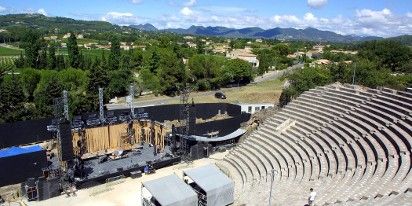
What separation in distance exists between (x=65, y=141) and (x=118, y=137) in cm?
761

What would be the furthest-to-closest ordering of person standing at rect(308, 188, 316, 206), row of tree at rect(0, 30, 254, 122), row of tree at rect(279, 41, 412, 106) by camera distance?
row of tree at rect(279, 41, 412, 106) → row of tree at rect(0, 30, 254, 122) → person standing at rect(308, 188, 316, 206)

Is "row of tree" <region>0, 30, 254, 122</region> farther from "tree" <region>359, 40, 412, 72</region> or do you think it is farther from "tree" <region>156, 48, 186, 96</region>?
"tree" <region>359, 40, 412, 72</region>

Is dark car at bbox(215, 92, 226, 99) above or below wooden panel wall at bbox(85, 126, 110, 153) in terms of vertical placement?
above

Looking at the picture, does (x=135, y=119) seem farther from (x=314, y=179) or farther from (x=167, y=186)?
(x=314, y=179)

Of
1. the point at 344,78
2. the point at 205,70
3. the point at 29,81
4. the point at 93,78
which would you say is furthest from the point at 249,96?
the point at 29,81

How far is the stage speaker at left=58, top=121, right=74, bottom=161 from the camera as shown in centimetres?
2584

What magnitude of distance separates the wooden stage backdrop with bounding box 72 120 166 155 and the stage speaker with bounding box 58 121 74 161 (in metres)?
4.76

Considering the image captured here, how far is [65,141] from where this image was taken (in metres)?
26.0

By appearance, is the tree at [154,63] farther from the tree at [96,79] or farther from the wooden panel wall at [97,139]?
the wooden panel wall at [97,139]

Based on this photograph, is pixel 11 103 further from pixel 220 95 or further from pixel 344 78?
pixel 344 78

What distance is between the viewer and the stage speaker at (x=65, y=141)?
25844 mm

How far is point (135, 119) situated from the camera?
Result: 3406cm

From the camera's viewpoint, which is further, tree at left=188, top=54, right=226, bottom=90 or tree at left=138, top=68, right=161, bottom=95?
tree at left=188, top=54, right=226, bottom=90

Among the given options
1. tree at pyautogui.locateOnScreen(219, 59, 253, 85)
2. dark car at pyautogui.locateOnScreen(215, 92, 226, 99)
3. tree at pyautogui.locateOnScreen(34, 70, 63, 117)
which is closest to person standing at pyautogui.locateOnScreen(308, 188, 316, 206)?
tree at pyautogui.locateOnScreen(34, 70, 63, 117)
